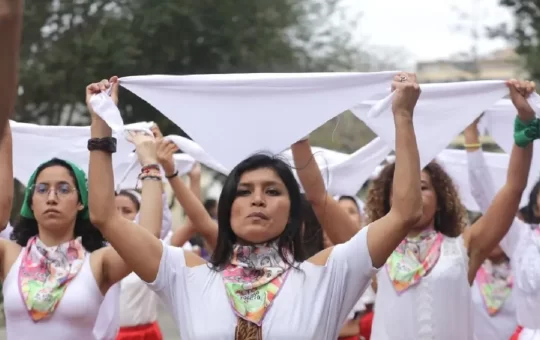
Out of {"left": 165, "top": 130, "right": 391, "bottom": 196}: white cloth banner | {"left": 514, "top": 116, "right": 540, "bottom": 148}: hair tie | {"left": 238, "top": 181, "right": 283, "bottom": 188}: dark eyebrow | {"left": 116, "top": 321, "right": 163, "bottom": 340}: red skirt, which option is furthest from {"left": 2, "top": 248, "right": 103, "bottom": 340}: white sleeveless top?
{"left": 116, "top": 321, "right": 163, "bottom": 340}: red skirt

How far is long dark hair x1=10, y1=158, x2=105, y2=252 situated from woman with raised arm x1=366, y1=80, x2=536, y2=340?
138cm

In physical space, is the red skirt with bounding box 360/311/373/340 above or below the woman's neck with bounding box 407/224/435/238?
below

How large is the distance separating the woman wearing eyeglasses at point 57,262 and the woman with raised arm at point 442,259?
1.28 m

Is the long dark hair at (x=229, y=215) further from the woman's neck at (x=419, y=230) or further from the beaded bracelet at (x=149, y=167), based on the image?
the woman's neck at (x=419, y=230)

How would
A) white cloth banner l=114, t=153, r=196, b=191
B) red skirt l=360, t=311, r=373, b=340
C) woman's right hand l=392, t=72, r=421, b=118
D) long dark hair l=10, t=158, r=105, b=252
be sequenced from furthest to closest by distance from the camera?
red skirt l=360, t=311, r=373, b=340, white cloth banner l=114, t=153, r=196, b=191, long dark hair l=10, t=158, r=105, b=252, woman's right hand l=392, t=72, r=421, b=118

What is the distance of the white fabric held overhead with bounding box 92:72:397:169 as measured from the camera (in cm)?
404

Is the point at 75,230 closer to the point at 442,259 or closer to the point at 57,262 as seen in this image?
the point at 57,262

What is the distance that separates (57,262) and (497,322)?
3530 mm

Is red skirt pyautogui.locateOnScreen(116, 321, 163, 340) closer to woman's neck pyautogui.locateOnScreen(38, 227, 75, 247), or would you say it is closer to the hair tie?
woman's neck pyautogui.locateOnScreen(38, 227, 75, 247)

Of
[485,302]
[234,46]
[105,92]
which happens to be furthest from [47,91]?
[105,92]

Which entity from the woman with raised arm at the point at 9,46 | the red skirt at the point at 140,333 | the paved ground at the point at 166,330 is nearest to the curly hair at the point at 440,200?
the red skirt at the point at 140,333

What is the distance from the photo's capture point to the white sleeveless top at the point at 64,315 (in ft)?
13.9

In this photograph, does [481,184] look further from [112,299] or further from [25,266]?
[25,266]

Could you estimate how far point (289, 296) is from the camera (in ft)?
10.6
